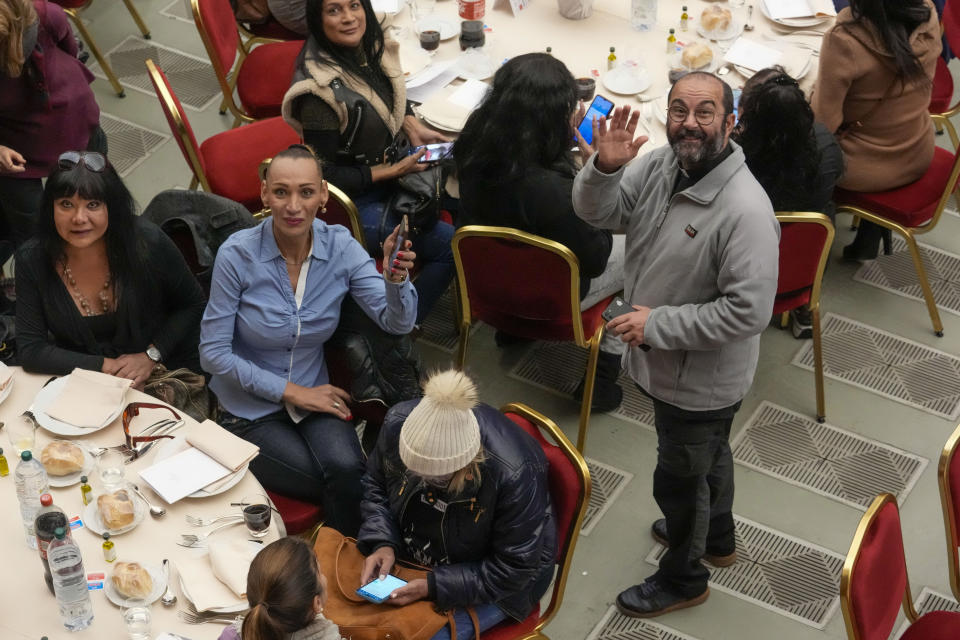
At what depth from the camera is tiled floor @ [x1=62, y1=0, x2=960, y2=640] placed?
396 centimetres

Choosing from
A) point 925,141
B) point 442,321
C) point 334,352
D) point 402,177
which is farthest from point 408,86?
point 925,141

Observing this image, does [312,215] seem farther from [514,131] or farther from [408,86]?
[408,86]

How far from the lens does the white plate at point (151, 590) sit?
2.94 metres

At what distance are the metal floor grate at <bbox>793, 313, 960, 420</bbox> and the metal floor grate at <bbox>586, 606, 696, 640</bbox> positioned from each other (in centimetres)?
146

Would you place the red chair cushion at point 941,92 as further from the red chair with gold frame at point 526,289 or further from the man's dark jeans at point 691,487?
the man's dark jeans at point 691,487

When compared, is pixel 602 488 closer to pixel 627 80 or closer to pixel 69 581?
pixel 627 80

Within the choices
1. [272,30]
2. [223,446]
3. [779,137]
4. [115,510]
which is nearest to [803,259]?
[779,137]

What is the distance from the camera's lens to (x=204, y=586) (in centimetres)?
297

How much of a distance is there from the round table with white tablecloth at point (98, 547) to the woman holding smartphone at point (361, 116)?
1386 mm

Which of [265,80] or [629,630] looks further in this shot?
[265,80]

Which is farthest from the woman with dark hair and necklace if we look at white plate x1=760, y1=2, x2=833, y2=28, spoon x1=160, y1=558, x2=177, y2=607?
white plate x1=760, y1=2, x2=833, y2=28

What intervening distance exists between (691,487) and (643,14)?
2386 millimetres

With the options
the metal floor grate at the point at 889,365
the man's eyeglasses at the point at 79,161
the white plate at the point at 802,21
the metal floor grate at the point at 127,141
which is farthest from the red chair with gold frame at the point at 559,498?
the metal floor grate at the point at 127,141

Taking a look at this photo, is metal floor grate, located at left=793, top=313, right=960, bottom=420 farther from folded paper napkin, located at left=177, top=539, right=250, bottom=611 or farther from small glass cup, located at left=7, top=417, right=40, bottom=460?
small glass cup, located at left=7, top=417, right=40, bottom=460
